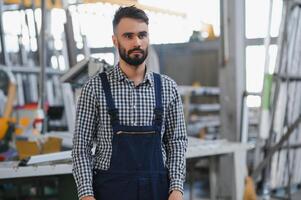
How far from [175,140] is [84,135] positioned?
0.32m

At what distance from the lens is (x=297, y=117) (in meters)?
3.96

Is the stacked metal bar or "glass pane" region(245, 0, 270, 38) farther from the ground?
"glass pane" region(245, 0, 270, 38)

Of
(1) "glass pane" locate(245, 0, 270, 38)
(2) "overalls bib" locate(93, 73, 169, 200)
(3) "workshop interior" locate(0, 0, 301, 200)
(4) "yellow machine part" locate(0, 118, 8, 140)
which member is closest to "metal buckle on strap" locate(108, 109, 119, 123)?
(2) "overalls bib" locate(93, 73, 169, 200)

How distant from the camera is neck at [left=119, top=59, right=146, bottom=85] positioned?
146cm

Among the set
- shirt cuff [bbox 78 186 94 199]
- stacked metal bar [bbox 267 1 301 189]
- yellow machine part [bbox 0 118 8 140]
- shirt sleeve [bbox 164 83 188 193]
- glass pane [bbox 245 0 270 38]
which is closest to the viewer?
shirt cuff [bbox 78 186 94 199]

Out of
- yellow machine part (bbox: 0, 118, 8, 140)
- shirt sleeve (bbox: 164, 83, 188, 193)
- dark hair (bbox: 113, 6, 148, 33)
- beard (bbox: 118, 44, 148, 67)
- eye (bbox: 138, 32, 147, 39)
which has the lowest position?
yellow machine part (bbox: 0, 118, 8, 140)

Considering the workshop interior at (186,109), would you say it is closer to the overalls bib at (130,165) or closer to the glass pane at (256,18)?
the overalls bib at (130,165)

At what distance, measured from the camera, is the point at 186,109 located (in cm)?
662

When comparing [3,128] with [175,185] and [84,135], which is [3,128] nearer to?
[84,135]

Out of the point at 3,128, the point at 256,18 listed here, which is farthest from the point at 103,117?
the point at 256,18

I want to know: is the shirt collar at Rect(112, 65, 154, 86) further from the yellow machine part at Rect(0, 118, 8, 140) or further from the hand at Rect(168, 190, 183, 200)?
the yellow machine part at Rect(0, 118, 8, 140)

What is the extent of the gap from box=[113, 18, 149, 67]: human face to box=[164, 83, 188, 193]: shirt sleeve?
19cm

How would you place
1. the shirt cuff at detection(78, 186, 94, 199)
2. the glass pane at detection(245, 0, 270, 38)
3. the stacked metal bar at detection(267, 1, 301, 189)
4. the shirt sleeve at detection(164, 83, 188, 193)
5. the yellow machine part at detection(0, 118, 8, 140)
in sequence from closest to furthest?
the shirt cuff at detection(78, 186, 94, 199) → the shirt sleeve at detection(164, 83, 188, 193) → the yellow machine part at detection(0, 118, 8, 140) → the stacked metal bar at detection(267, 1, 301, 189) → the glass pane at detection(245, 0, 270, 38)

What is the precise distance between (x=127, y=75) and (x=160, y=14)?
5.01m
